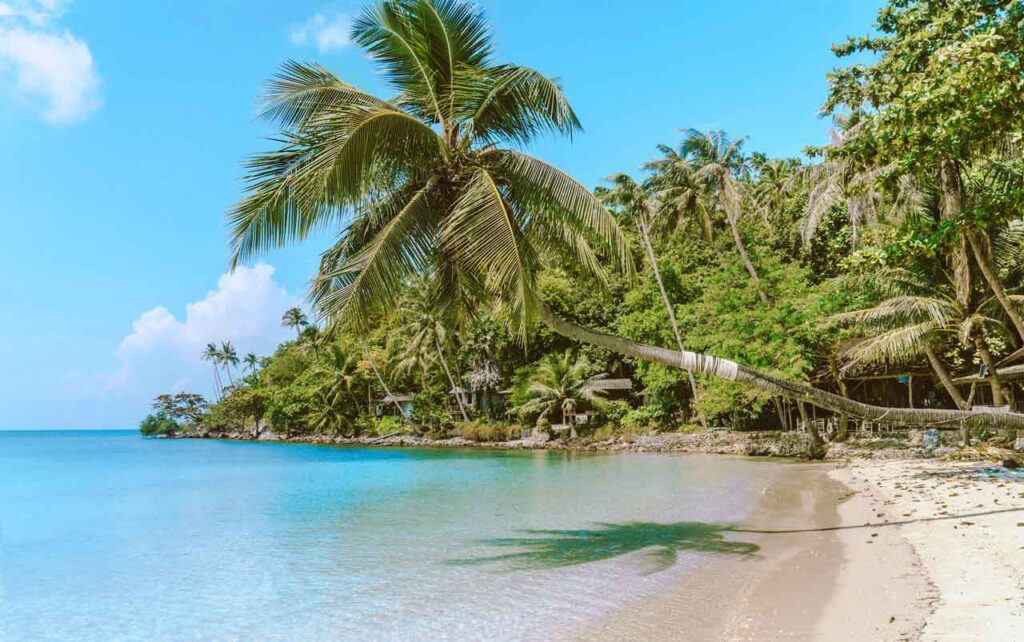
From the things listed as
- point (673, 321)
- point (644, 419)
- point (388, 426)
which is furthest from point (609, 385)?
point (388, 426)

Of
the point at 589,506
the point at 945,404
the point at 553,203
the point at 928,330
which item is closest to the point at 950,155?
the point at 553,203

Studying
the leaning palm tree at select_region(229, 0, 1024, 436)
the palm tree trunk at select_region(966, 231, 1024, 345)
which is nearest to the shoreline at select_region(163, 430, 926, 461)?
the palm tree trunk at select_region(966, 231, 1024, 345)

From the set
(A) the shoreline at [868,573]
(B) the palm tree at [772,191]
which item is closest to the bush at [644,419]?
(B) the palm tree at [772,191]

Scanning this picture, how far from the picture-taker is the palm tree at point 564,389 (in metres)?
32.7

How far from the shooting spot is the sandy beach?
470cm

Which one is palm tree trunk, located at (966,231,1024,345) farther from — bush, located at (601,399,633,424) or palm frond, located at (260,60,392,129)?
bush, located at (601,399,633,424)

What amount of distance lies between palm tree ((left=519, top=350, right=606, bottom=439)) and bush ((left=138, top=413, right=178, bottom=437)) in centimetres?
6270

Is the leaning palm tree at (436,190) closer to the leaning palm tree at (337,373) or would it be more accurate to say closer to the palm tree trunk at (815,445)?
the palm tree trunk at (815,445)

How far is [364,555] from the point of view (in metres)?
8.96

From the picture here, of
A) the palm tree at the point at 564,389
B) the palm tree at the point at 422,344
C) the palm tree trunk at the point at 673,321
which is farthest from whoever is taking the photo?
the palm tree at the point at 422,344

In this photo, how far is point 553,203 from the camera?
22.6 ft

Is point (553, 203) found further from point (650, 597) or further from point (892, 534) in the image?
point (892, 534)

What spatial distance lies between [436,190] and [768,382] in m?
4.08

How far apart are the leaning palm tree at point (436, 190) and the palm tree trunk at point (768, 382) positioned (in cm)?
2
